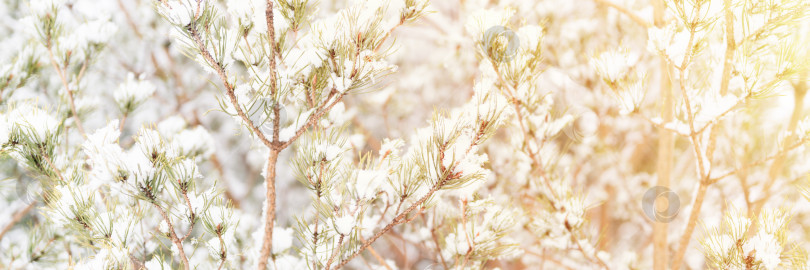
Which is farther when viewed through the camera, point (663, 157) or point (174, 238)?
point (663, 157)

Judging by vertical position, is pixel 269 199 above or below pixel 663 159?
above

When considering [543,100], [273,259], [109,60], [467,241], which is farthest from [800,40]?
[109,60]

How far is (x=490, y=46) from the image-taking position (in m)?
0.61

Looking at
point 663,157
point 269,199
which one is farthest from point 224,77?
point 663,157

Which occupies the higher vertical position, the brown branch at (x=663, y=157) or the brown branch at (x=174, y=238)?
the brown branch at (x=174, y=238)

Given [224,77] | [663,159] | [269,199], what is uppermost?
[224,77]

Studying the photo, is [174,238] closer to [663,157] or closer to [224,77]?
[224,77]

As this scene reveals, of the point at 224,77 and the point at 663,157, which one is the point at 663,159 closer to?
the point at 663,157

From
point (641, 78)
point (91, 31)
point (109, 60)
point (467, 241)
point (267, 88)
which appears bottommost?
point (467, 241)

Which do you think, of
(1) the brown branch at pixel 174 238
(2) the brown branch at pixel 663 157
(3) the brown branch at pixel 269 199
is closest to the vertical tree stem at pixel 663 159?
(2) the brown branch at pixel 663 157

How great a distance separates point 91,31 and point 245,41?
540 millimetres

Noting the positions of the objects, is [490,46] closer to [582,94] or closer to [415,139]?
[415,139]

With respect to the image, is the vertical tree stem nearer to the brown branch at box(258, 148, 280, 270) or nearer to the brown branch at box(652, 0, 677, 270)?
the brown branch at box(652, 0, 677, 270)

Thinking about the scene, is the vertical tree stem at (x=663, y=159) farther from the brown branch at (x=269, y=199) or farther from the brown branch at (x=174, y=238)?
the brown branch at (x=174, y=238)
